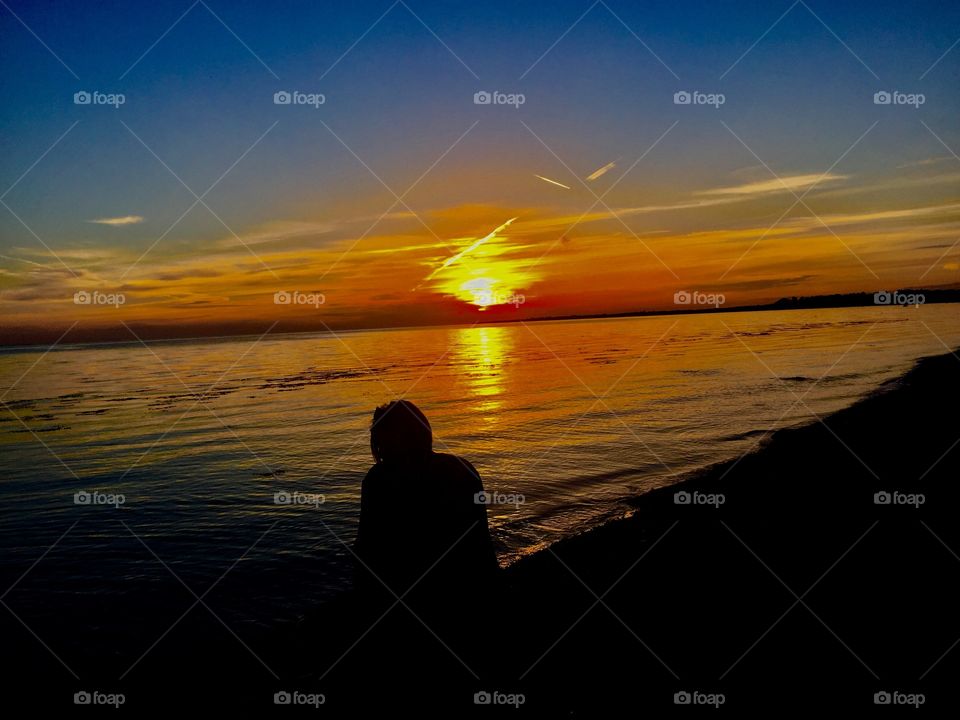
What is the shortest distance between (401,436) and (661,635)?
12.5ft

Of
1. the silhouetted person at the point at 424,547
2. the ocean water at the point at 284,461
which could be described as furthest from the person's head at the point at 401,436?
the ocean water at the point at 284,461

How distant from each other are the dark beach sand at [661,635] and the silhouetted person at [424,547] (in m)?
0.03

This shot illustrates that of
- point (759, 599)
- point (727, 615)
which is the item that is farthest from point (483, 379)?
point (727, 615)

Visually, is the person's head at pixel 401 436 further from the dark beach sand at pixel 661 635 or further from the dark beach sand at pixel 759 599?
the dark beach sand at pixel 759 599

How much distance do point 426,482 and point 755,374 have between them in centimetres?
3280

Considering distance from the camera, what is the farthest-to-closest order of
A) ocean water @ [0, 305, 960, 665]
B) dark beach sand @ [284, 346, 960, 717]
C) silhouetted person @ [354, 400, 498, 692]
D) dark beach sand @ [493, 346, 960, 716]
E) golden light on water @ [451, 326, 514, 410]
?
golden light on water @ [451, 326, 514, 410] < ocean water @ [0, 305, 960, 665] < dark beach sand @ [493, 346, 960, 716] < dark beach sand @ [284, 346, 960, 717] < silhouetted person @ [354, 400, 498, 692]

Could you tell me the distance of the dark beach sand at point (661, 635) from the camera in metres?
4.36

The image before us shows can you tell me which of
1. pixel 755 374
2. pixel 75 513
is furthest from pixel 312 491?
pixel 755 374

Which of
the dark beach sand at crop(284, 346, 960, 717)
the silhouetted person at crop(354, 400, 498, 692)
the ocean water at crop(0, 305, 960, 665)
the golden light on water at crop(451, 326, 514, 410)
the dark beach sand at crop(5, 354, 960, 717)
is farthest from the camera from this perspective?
the golden light on water at crop(451, 326, 514, 410)

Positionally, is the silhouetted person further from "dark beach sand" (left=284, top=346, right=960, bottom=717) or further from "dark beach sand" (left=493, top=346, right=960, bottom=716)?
"dark beach sand" (left=493, top=346, right=960, bottom=716)

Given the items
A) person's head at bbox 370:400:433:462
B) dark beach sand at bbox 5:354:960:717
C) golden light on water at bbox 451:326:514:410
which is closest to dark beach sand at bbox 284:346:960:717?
dark beach sand at bbox 5:354:960:717

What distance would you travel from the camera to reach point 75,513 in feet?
39.9

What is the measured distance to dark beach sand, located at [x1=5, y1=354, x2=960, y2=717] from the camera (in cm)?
436

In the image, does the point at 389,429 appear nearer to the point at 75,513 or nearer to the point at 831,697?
the point at 831,697
